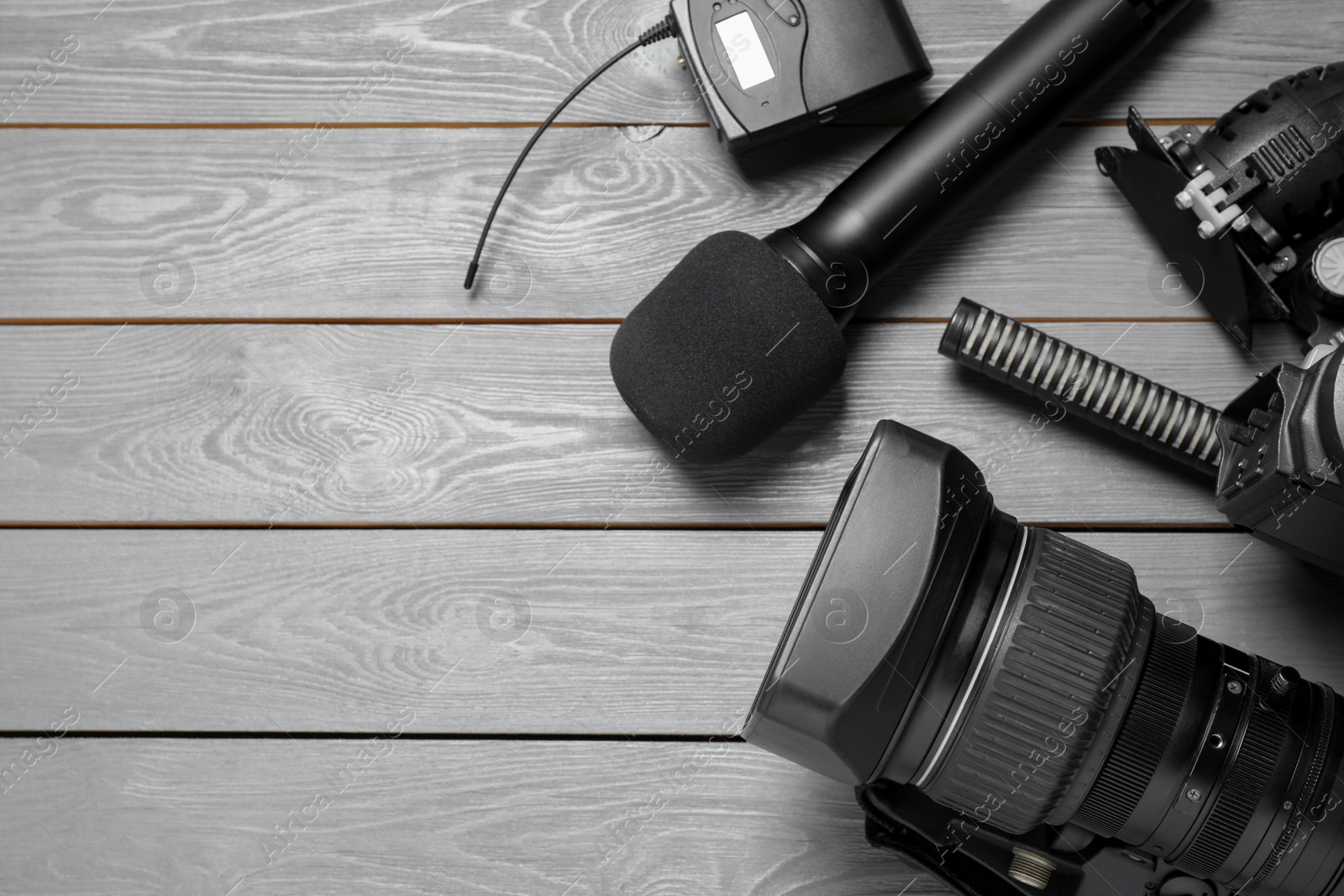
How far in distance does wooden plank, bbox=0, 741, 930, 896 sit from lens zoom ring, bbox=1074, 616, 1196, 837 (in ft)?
0.84

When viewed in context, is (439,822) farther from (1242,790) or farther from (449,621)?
(1242,790)

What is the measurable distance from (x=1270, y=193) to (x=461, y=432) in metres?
0.76

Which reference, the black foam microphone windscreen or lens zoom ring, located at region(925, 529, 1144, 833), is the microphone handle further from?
lens zoom ring, located at region(925, 529, 1144, 833)

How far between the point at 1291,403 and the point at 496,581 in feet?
2.26

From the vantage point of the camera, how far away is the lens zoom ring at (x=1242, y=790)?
2.35 ft

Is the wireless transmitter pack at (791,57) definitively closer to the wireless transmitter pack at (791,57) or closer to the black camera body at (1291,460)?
the wireless transmitter pack at (791,57)

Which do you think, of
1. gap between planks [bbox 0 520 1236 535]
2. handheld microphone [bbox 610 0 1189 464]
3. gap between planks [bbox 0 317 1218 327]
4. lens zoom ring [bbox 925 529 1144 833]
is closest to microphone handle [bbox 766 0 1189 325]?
handheld microphone [bbox 610 0 1189 464]

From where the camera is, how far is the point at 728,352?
872 millimetres

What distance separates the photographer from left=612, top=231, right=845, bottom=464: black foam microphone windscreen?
0.87 meters

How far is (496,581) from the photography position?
3.18 ft

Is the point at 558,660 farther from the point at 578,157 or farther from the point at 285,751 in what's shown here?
the point at 578,157

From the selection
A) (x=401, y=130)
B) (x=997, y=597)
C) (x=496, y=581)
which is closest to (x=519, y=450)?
(x=496, y=581)

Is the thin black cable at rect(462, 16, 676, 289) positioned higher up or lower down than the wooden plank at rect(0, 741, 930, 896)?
higher up

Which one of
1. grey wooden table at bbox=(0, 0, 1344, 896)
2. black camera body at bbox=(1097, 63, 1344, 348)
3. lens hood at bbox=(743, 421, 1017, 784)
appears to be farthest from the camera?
grey wooden table at bbox=(0, 0, 1344, 896)
